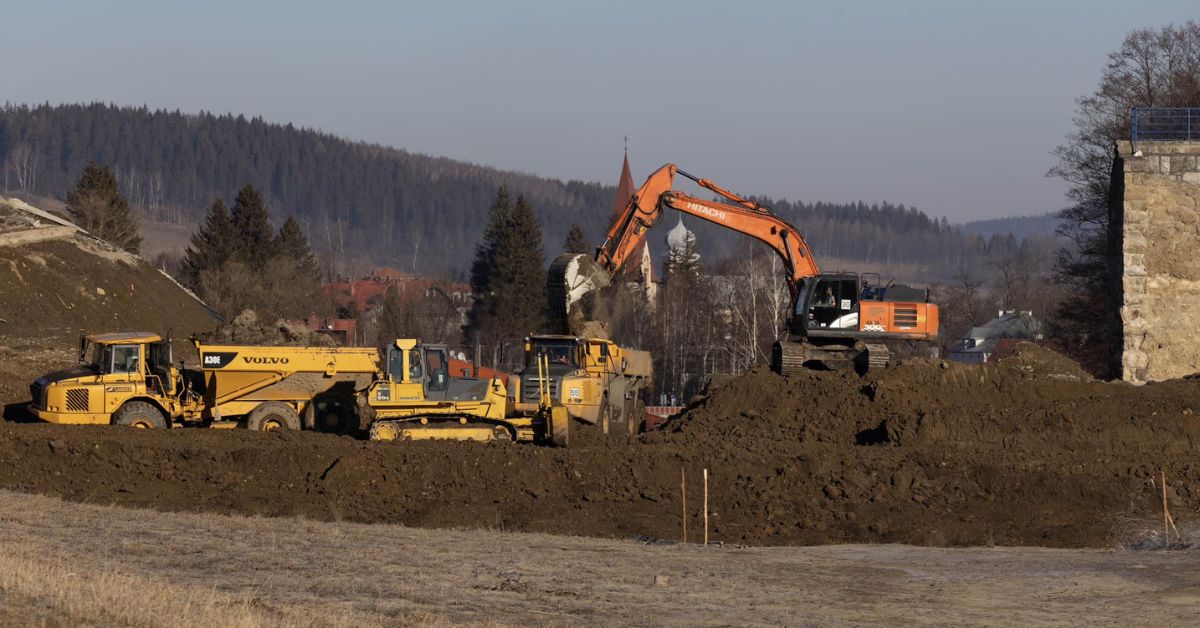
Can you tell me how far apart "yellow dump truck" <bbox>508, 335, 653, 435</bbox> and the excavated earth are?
7.85ft

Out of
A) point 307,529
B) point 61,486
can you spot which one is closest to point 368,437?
point 61,486

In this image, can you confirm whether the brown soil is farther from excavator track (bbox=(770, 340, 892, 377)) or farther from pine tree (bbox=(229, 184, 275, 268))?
pine tree (bbox=(229, 184, 275, 268))

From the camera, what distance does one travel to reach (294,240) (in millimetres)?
95688

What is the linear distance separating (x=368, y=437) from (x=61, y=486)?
20.6ft

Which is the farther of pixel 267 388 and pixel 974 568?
pixel 267 388

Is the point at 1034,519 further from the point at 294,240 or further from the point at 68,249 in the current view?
the point at 294,240

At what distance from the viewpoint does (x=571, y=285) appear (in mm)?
34875

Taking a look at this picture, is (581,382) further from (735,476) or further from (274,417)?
(735,476)

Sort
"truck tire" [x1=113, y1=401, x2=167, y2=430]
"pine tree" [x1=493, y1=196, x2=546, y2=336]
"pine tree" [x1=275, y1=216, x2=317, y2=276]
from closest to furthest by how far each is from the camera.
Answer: "truck tire" [x1=113, y1=401, x2=167, y2=430]
"pine tree" [x1=493, y1=196, x2=546, y2=336]
"pine tree" [x1=275, y1=216, x2=317, y2=276]

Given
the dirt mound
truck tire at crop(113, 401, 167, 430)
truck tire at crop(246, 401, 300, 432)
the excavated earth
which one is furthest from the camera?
the dirt mound

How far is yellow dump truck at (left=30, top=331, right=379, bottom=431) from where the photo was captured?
3020 cm

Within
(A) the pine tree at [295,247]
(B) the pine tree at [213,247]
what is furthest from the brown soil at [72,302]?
(A) the pine tree at [295,247]

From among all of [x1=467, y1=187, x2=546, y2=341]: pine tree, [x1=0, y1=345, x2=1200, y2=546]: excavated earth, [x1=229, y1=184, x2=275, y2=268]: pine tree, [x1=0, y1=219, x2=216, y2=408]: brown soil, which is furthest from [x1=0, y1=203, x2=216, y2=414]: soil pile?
[x1=467, y1=187, x2=546, y2=341]: pine tree

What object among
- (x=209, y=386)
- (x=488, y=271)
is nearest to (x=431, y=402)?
(x=209, y=386)
